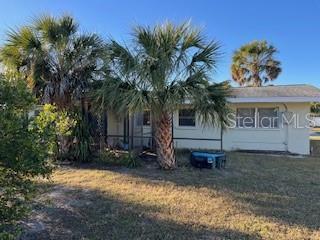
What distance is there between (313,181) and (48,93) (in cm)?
808

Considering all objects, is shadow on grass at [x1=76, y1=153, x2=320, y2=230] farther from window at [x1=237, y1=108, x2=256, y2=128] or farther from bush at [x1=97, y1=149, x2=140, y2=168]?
window at [x1=237, y1=108, x2=256, y2=128]

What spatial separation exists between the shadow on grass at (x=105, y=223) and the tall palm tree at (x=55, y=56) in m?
4.50

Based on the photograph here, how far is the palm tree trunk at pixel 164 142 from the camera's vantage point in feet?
31.5

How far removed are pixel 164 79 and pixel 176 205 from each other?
3.71 metres

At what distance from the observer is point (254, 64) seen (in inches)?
1113

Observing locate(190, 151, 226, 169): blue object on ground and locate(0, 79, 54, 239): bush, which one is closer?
locate(0, 79, 54, 239): bush

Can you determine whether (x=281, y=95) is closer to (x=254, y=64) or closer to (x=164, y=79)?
(x=164, y=79)

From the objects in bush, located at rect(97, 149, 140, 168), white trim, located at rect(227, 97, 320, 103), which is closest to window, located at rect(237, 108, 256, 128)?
white trim, located at rect(227, 97, 320, 103)

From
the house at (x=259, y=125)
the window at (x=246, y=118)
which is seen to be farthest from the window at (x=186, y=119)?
the window at (x=246, y=118)

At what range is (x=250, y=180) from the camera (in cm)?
887

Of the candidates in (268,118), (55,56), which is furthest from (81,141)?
(268,118)

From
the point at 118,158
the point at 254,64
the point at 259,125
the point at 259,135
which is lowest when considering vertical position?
the point at 118,158

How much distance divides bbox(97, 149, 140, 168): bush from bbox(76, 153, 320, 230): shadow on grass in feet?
1.62

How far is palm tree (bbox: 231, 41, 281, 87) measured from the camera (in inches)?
1086
